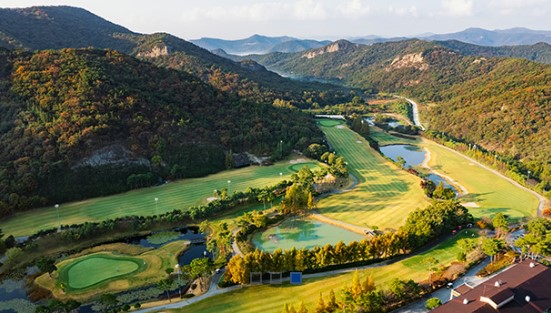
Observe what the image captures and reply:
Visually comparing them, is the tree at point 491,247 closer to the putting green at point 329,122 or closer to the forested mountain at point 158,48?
the putting green at point 329,122

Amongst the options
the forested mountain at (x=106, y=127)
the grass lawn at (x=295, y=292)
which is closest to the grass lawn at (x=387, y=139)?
the forested mountain at (x=106, y=127)

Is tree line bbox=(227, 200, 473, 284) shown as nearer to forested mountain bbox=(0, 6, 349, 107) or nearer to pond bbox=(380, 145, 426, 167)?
pond bbox=(380, 145, 426, 167)

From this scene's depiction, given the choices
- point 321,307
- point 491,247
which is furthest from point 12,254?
point 491,247

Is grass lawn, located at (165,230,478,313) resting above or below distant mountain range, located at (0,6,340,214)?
below

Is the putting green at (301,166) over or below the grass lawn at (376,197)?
over

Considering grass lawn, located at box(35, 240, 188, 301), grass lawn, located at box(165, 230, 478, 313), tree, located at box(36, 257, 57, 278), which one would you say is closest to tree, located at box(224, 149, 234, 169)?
grass lawn, located at box(35, 240, 188, 301)

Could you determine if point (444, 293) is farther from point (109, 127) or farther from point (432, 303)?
point (109, 127)

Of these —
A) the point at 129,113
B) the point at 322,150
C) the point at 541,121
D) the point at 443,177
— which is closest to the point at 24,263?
the point at 129,113
